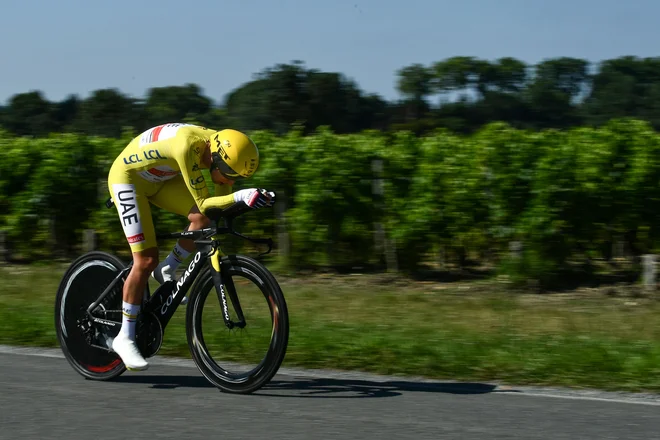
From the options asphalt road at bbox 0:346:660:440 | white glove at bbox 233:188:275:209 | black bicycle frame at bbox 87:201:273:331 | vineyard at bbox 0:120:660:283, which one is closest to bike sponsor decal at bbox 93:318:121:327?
black bicycle frame at bbox 87:201:273:331

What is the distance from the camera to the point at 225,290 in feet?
20.7

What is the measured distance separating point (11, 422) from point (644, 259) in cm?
803

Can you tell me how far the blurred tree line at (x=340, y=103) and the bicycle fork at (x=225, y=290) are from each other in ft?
117

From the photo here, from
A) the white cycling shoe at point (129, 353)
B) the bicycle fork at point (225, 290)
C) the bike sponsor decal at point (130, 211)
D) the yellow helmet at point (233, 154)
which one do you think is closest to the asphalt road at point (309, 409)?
the white cycling shoe at point (129, 353)

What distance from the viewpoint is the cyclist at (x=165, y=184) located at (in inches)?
245

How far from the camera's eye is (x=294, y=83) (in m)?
51.5

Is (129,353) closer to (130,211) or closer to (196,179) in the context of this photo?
(130,211)

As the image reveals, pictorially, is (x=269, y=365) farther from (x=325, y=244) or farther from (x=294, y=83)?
(x=294, y=83)

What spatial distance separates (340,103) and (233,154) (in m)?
43.8

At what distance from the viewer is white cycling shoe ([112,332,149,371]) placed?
651 cm

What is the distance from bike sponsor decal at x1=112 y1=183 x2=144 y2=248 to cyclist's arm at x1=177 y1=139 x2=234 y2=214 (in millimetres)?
566

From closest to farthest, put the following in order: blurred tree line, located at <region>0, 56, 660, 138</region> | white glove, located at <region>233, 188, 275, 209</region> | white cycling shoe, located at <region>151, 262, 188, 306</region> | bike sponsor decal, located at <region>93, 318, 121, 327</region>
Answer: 1. white glove, located at <region>233, 188, 275, 209</region>
2. white cycling shoe, located at <region>151, 262, 188, 306</region>
3. bike sponsor decal, located at <region>93, 318, 121, 327</region>
4. blurred tree line, located at <region>0, 56, 660, 138</region>

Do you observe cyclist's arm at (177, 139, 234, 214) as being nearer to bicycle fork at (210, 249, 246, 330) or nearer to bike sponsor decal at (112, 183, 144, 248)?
bicycle fork at (210, 249, 246, 330)

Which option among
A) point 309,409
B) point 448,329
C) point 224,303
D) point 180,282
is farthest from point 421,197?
point 309,409
